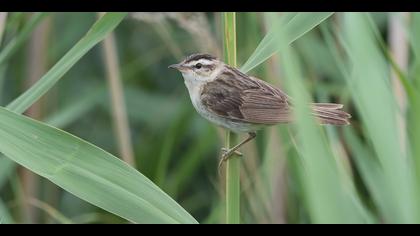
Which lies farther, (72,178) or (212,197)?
(212,197)

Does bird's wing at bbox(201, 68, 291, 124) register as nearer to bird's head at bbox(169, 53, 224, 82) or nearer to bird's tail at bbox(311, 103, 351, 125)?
bird's head at bbox(169, 53, 224, 82)

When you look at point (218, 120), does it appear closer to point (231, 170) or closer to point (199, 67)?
point (199, 67)

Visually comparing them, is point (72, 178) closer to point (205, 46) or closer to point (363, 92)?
point (363, 92)

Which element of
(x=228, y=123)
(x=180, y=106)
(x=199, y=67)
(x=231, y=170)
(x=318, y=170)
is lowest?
(x=318, y=170)

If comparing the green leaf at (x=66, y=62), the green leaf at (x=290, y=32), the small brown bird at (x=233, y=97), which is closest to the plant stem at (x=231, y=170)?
the green leaf at (x=290, y=32)

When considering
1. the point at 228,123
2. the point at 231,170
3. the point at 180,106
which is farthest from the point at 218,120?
the point at 180,106
